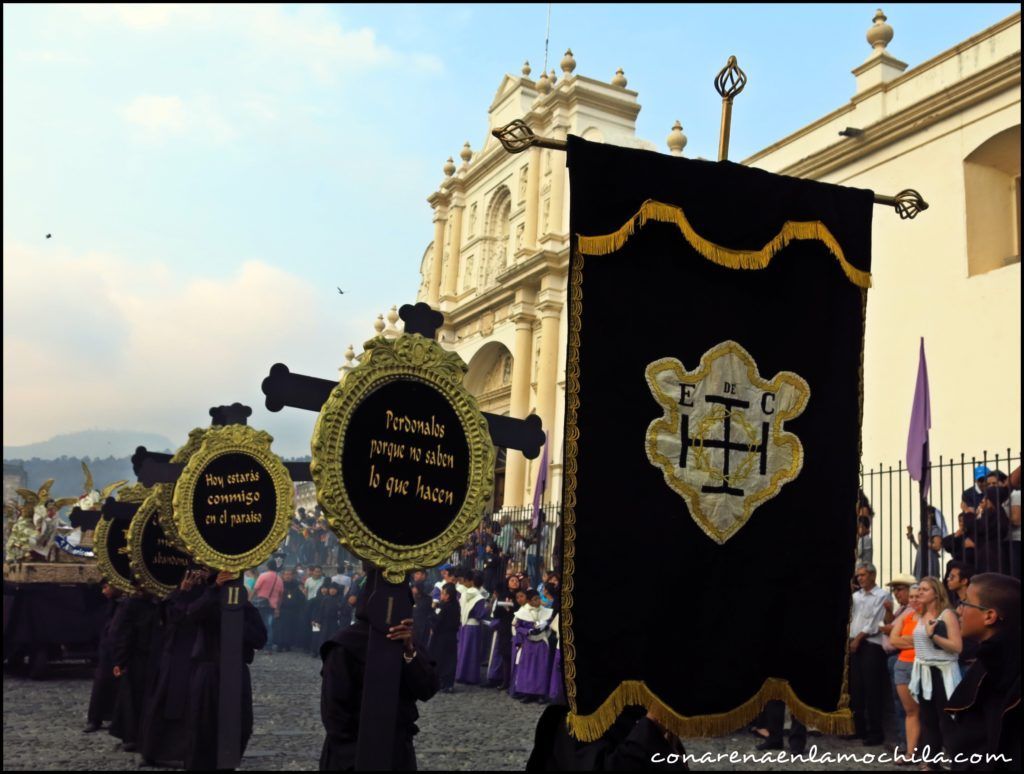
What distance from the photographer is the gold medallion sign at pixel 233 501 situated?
6.68 metres

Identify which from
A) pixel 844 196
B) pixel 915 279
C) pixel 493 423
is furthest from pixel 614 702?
pixel 915 279

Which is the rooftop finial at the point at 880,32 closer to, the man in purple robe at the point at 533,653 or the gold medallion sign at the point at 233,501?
the man in purple robe at the point at 533,653

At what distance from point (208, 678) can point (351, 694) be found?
4.12m

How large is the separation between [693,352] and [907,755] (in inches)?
248

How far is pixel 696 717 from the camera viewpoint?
145 inches

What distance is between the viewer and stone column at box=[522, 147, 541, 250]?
85.0ft

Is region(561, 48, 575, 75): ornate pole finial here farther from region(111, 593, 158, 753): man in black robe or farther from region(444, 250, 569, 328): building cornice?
region(111, 593, 158, 753): man in black robe

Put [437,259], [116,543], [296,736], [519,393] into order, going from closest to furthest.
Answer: [296,736] → [116,543] → [519,393] → [437,259]

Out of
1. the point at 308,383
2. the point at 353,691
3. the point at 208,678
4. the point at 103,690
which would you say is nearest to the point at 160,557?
the point at 208,678

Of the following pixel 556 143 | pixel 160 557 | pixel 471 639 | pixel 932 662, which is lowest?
pixel 471 639

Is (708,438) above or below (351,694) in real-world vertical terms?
above

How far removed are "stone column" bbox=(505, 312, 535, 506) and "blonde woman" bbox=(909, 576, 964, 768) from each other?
1629cm

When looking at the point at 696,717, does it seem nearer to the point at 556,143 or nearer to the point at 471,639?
the point at 556,143

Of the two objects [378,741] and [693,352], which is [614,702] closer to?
[378,741]
